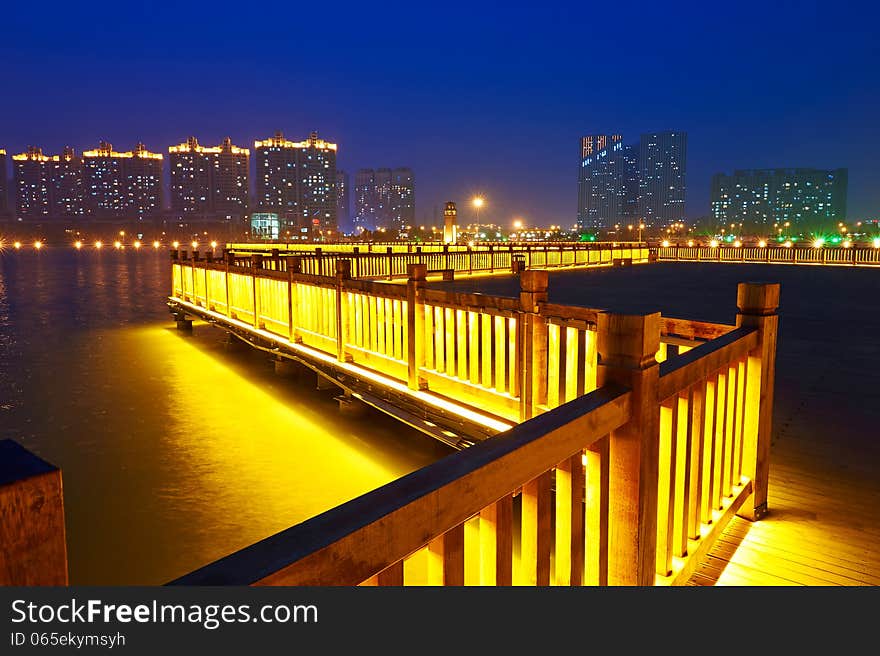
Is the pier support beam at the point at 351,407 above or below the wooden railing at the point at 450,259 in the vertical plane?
below

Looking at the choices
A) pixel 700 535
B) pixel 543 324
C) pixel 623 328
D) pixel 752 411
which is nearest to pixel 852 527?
pixel 752 411

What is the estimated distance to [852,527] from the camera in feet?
12.3

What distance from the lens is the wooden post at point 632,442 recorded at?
2189 millimetres

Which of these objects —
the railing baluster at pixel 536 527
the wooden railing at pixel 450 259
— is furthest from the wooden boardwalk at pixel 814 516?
the wooden railing at pixel 450 259

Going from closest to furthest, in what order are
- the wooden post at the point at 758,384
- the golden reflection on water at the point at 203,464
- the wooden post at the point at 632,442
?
the wooden post at the point at 632,442 → the wooden post at the point at 758,384 → the golden reflection on water at the point at 203,464

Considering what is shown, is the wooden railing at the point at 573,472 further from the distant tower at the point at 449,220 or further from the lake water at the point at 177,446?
the distant tower at the point at 449,220

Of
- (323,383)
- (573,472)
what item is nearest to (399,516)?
(573,472)

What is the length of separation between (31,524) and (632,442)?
1858mm

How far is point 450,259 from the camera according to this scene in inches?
995

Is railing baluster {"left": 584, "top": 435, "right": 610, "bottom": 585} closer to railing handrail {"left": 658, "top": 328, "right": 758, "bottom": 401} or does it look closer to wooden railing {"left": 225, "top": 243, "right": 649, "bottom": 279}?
railing handrail {"left": 658, "top": 328, "right": 758, "bottom": 401}

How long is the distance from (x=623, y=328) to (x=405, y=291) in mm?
4652

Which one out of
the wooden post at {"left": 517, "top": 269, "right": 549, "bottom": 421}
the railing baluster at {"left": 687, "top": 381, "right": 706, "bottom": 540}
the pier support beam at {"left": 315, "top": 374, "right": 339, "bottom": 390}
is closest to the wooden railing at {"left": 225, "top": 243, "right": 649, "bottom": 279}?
the pier support beam at {"left": 315, "top": 374, "right": 339, "bottom": 390}

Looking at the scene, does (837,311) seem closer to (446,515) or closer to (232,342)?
(232,342)

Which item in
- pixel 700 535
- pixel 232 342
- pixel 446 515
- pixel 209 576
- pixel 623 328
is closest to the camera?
pixel 209 576
